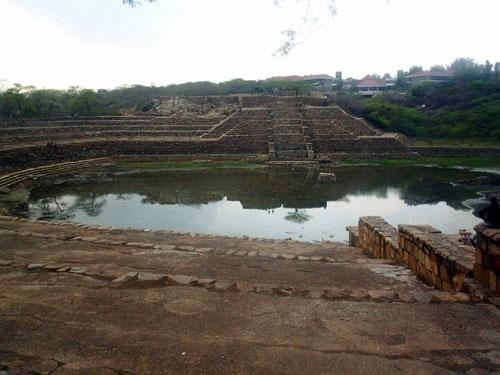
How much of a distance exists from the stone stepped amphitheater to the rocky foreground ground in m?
19.1

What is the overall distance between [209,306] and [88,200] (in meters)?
12.8

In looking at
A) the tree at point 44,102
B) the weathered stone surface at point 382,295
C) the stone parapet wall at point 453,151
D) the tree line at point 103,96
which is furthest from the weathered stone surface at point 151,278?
the tree at point 44,102

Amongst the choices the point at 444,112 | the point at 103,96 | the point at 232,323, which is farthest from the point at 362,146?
the point at 103,96

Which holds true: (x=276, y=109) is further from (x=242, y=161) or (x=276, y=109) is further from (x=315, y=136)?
(x=242, y=161)

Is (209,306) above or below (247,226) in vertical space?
above

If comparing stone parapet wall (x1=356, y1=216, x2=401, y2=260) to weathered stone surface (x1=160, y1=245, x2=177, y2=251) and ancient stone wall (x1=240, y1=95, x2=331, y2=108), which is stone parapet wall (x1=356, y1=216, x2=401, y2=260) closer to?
weathered stone surface (x1=160, y1=245, x2=177, y2=251)

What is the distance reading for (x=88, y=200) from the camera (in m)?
15.8

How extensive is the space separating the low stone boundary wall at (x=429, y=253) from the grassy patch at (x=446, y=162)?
1765cm

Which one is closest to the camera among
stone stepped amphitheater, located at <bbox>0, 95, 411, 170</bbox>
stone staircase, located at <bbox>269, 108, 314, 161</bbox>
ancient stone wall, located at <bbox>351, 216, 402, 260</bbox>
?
ancient stone wall, located at <bbox>351, 216, 402, 260</bbox>

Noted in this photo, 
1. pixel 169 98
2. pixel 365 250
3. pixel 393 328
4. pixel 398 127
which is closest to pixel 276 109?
pixel 398 127

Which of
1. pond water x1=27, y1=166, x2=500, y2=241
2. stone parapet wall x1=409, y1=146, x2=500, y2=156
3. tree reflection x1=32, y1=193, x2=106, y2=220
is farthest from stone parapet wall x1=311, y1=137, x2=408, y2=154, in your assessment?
tree reflection x1=32, y1=193, x2=106, y2=220

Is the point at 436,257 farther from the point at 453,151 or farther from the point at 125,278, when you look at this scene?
the point at 453,151

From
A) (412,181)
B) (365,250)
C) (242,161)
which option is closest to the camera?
(365,250)

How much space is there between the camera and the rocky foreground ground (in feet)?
11.0
